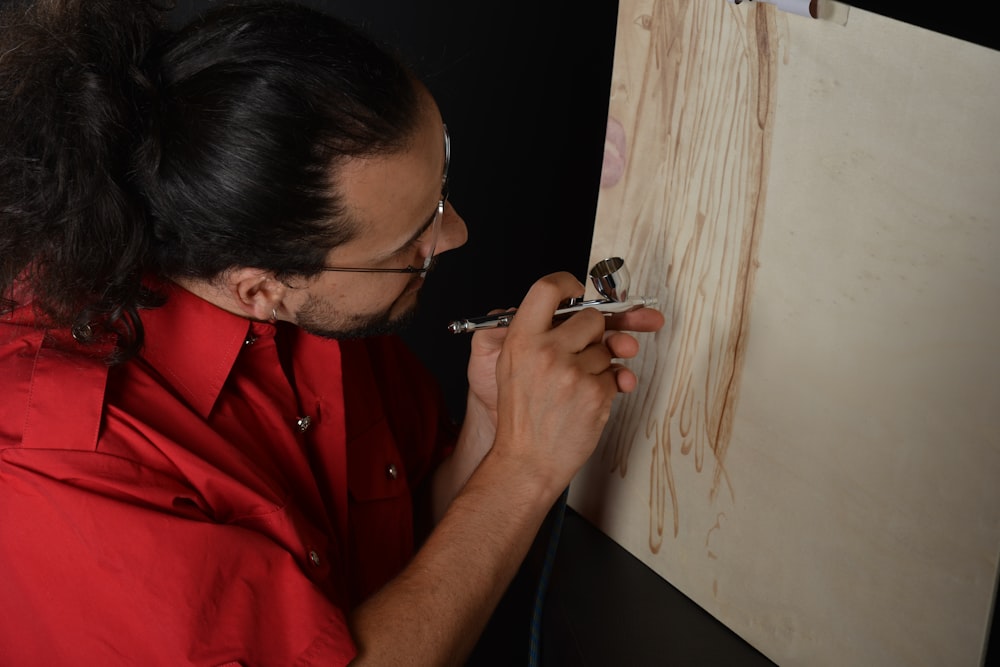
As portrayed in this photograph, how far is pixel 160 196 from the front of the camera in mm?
966

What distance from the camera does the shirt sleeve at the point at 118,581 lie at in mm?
846

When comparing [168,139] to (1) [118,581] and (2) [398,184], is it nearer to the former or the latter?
(2) [398,184]

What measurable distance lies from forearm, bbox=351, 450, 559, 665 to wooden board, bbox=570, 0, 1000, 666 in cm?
18

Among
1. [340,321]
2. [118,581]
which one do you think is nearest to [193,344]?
[340,321]

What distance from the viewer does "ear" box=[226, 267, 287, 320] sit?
1021 mm

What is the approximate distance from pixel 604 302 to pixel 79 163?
521 millimetres

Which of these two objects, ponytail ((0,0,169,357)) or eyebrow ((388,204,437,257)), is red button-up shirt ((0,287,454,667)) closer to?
ponytail ((0,0,169,357))

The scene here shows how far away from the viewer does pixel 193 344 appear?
1019 mm

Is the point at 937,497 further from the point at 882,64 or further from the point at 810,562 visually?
the point at 882,64

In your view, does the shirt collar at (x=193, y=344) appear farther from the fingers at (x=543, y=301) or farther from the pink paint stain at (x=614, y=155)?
the pink paint stain at (x=614, y=155)

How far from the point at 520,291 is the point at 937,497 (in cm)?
137

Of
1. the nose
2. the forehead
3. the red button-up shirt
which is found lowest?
the red button-up shirt

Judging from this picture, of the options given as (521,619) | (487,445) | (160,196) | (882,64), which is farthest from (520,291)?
(882,64)

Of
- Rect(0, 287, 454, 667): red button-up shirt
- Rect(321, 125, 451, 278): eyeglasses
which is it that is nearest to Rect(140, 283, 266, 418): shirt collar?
Rect(0, 287, 454, 667): red button-up shirt
